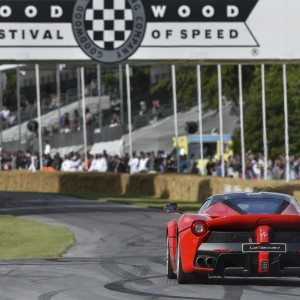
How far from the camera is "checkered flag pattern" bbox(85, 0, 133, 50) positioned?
3108 centimetres

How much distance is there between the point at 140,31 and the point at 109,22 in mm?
752

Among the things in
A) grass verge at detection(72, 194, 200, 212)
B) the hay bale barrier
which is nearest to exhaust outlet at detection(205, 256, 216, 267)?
the hay bale barrier

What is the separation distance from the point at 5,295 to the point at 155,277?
8.27 ft

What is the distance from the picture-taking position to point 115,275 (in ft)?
46.9

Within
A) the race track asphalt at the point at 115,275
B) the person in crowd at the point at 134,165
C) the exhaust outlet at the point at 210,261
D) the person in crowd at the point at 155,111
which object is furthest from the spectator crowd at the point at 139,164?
the exhaust outlet at the point at 210,261

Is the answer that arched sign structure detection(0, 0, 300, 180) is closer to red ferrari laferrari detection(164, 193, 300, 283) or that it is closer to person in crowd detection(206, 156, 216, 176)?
person in crowd detection(206, 156, 216, 176)

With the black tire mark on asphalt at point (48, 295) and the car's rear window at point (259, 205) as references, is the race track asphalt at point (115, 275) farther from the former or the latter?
the car's rear window at point (259, 205)

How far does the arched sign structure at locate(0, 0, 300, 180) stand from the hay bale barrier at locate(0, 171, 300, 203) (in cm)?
339

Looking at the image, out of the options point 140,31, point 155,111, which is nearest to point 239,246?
point 140,31

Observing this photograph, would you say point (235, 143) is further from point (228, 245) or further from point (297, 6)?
point (228, 245)

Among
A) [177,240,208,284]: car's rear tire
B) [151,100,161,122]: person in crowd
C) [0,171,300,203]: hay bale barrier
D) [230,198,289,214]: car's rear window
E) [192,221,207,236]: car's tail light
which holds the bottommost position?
[177,240,208,284]: car's rear tire

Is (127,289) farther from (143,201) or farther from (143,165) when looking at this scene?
(143,165)

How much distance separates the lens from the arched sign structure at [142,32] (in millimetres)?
31016

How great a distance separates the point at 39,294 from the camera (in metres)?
11.8
